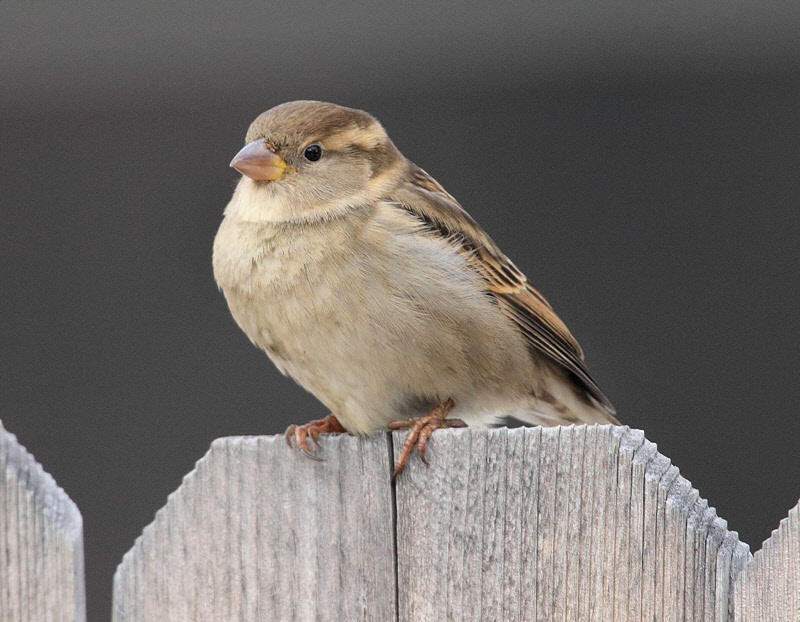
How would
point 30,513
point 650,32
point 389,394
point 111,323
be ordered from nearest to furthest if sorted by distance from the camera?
point 30,513, point 389,394, point 650,32, point 111,323

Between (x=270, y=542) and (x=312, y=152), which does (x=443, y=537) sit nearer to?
(x=270, y=542)

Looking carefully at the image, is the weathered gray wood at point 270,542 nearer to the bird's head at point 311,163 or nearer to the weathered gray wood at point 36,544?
the weathered gray wood at point 36,544

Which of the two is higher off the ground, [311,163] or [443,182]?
[443,182]

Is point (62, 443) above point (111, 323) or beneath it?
beneath

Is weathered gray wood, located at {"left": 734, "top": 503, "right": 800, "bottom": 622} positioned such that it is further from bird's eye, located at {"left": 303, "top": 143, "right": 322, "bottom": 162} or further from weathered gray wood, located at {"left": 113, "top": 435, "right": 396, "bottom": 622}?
bird's eye, located at {"left": 303, "top": 143, "right": 322, "bottom": 162}

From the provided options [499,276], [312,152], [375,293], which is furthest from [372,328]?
[312,152]

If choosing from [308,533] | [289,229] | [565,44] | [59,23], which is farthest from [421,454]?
[59,23]

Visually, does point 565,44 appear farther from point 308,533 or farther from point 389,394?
point 308,533

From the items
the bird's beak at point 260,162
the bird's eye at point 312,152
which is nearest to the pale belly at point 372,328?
the bird's beak at point 260,162
